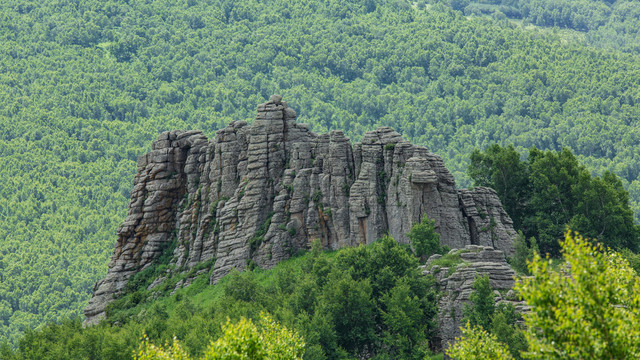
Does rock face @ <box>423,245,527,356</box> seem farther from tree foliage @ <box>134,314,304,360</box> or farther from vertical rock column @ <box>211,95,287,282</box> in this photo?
tree foliage @ <box>134,314,304,360</box>

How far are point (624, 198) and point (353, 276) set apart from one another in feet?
133

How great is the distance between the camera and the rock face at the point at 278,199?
341 feet

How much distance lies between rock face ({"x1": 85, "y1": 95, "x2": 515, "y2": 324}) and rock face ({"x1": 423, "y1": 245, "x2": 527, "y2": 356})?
11.4 meters

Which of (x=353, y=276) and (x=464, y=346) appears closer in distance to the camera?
Result: (x=464, y=346)

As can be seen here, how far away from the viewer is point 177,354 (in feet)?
203

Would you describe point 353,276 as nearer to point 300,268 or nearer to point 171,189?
point 300,268

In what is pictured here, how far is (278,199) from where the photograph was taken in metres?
110

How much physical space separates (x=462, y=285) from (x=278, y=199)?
1092 inches

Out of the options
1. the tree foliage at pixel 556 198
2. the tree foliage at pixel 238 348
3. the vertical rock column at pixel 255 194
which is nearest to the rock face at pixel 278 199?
the vertical rock column at pixel 255 194

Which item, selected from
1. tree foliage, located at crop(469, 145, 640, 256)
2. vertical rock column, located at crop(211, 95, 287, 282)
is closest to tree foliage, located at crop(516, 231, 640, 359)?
vertical rock column, located at crop(211, 95, 287, 282)

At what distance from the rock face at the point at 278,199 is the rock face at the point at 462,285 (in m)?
11.4

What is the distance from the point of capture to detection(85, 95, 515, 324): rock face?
104 meters

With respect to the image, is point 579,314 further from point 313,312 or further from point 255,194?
point 255,194

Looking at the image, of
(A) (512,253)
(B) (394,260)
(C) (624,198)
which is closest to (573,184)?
(C) (624,198)
